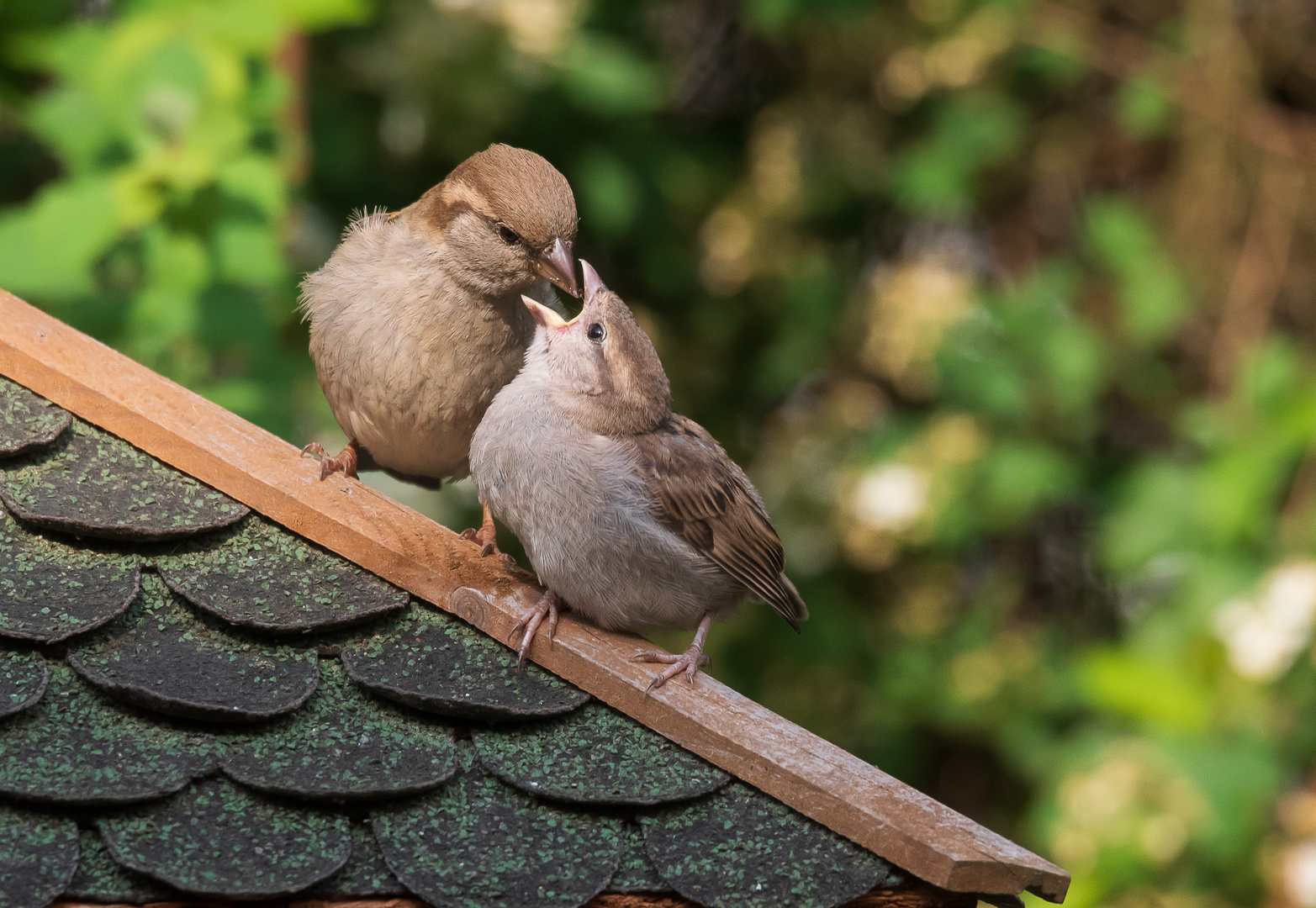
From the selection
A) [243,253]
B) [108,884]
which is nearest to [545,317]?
[108,884]

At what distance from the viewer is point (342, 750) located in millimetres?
1350

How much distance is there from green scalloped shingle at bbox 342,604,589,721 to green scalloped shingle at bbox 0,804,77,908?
329mm

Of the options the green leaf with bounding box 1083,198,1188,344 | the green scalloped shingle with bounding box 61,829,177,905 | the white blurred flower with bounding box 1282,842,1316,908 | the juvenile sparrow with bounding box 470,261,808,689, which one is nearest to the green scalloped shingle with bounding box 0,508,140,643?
the green scalloped shingle with bounding box 61,829,177,905

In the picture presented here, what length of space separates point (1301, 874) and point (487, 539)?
9.04ft

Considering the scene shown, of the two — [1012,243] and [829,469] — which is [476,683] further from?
[1012,243]

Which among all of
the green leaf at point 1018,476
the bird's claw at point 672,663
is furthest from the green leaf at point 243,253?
the green leaf at point 1018,476

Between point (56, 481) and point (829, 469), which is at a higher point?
point (829, 469)

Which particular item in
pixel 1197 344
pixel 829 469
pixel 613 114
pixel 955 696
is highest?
pixel 1197 344

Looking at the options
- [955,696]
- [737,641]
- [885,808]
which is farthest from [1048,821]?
[885,808]

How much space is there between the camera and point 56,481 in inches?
59.1

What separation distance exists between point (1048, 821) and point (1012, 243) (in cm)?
242

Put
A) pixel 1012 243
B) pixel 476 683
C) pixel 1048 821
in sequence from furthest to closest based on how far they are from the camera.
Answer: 1. pixel 1012 243
2. pixel 1048 821
3. pixel 476 683

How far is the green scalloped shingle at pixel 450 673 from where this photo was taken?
1.40 metres

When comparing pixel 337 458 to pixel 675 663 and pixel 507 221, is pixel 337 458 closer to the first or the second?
pixel 507 221
